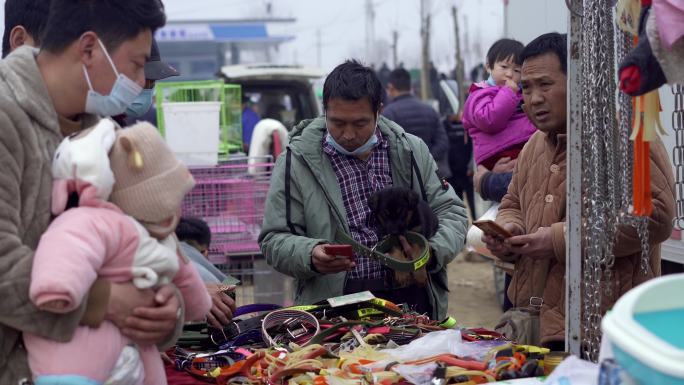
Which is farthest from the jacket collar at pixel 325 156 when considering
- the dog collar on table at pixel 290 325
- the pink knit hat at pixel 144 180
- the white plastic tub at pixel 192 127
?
the white plastic tub at pixel 192 127

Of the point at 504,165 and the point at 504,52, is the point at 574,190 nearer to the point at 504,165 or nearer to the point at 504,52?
the point at 504,165

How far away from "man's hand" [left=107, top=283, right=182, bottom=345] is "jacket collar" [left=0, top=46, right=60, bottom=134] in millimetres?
486

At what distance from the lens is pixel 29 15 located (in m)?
3.36

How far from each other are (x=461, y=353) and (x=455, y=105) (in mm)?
11525

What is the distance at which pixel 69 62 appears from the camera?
253 centimetres

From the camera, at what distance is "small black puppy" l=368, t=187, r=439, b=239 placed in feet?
13.2

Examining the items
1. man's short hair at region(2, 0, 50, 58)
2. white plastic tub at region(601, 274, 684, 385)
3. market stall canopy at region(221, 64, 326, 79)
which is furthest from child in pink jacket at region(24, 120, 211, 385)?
market stall canopy at region(221, 64, 326, 79)

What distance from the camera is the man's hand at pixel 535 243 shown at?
3.59 metres

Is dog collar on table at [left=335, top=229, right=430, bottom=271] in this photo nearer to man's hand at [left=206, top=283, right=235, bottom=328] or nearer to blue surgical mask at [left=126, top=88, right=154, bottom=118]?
man's hand at [left=206, top=283, right=235, bottom=328]

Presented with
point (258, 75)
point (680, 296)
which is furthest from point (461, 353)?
point (258, 75)

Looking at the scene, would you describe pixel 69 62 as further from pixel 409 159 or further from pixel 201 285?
pixel 409 159

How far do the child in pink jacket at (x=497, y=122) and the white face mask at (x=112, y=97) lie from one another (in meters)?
3.06

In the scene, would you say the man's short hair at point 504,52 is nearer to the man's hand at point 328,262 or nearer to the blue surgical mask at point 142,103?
the man's hand at point 328,262

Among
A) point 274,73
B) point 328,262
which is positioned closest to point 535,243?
point 328,262
